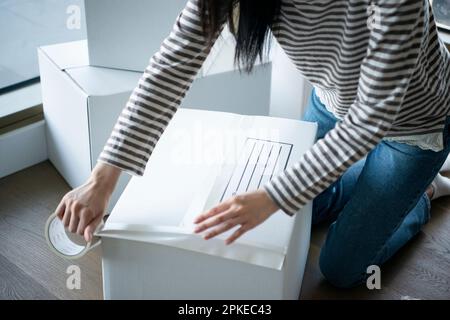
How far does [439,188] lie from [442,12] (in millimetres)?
569

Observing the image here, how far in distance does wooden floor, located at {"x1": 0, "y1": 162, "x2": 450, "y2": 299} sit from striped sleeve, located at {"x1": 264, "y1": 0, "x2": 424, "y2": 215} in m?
0.40

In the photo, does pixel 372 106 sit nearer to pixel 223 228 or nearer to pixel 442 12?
pixel 223 228

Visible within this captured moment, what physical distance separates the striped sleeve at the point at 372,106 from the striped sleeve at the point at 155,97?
20 centimetres

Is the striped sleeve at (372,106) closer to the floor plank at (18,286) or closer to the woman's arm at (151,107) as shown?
the woman's arm at (151,107)

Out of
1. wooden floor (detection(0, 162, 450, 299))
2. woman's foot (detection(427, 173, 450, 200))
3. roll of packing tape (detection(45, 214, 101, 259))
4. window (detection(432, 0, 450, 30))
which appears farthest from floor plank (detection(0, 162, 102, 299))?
window (detection(432, 0, 450, 30))

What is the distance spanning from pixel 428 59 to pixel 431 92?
0.17ft

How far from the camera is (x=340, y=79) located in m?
0.89

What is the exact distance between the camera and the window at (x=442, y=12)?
1647 millimetres

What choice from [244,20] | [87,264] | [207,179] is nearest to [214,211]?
[207,179]

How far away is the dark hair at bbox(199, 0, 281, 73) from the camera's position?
0.80m

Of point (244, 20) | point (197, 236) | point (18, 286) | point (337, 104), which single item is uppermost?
point (244, 20)

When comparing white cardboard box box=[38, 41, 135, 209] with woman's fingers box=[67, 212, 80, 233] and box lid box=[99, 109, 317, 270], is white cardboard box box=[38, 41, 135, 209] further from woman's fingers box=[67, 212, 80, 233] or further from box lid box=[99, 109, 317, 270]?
woman's fingers box=[67, 212, 80, 233]

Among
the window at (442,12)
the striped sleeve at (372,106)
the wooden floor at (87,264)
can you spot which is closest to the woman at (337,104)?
the striped sleeve at (372,106)
